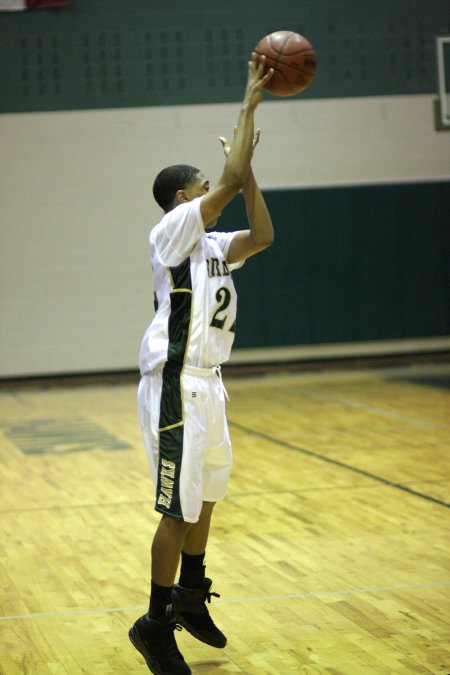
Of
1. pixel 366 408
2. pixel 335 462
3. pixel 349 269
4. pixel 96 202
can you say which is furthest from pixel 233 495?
pixel 349 269

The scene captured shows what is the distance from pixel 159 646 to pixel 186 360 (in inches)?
36.7

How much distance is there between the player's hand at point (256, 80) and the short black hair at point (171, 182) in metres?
0.37

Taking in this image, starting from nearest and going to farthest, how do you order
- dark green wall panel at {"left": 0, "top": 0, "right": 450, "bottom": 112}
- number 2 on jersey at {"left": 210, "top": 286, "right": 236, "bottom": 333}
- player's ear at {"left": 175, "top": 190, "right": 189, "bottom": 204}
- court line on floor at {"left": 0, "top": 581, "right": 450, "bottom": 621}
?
number 2 on jersey at {"left": 210, "top": 286, "right": 236, "bottom": 333}
player's ear at {"left": 175, "top": 190, "right": 189, "bottom": 204}
court line on floor at {"left": 0, "top": 581, "right": 450, "bottom": 621}
dark green wall panel at {"left": 0, "top": 0, "right": 450, "bottom": 112}

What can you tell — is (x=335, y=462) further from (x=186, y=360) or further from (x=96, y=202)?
(x=96, y=202)

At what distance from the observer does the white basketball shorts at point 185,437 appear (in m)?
3.41

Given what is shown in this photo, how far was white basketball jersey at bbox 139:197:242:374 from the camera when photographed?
345 cm

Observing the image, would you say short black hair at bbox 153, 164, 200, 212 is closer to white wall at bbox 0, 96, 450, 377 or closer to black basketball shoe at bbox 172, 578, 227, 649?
black basketball shoe at bbox 172, 578, 227, 649

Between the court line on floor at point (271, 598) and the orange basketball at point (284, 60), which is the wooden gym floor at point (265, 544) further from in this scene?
the orange basketball at point (284, 60)

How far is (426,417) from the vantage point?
9094 mm

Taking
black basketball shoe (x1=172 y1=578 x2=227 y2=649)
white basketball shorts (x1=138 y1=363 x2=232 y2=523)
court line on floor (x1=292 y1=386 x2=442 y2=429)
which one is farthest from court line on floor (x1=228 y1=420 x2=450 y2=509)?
white basketball shorts (x1=138 y1=363 x2=232 y2=523)

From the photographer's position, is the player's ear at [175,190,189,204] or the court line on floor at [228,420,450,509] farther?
the court line on floor at [228,420,450,509]

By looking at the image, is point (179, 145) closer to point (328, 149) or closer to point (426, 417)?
point (328, 149)

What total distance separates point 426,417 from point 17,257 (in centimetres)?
527

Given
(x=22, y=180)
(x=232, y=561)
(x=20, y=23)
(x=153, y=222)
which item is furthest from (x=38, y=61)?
(x=232, y=561)
